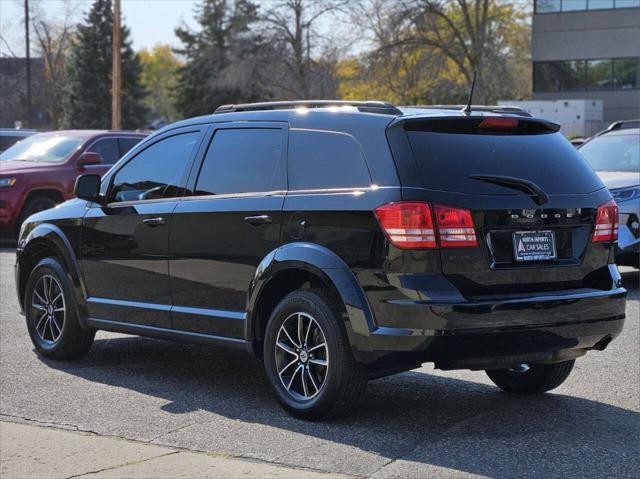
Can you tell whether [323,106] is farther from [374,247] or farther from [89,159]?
[89,159]

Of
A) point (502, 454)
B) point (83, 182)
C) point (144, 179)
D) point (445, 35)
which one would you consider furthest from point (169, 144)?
point (445, 35)

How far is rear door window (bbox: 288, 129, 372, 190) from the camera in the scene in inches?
227

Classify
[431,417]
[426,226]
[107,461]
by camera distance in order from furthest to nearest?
[431,417] < [426,226] < [107,461]

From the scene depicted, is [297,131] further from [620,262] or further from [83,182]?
[620,262]

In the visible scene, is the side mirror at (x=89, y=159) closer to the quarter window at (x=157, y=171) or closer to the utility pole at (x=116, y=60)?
the quarter window at (x=157, y=171)

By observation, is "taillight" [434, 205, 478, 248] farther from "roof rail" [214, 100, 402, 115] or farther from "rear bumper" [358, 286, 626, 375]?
"roof rail" [214, 100, 402, 115]

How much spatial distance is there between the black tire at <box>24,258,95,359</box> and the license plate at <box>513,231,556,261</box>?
11.5 ft

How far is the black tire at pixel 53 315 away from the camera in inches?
301

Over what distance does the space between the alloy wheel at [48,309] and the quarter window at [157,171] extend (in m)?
0.89

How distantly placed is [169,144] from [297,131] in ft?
4.16

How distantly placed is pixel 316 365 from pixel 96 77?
6768 centimetres

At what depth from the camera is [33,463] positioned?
204 inches

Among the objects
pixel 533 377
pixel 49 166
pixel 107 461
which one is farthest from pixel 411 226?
pixel 49 166

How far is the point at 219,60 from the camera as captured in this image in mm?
73250
